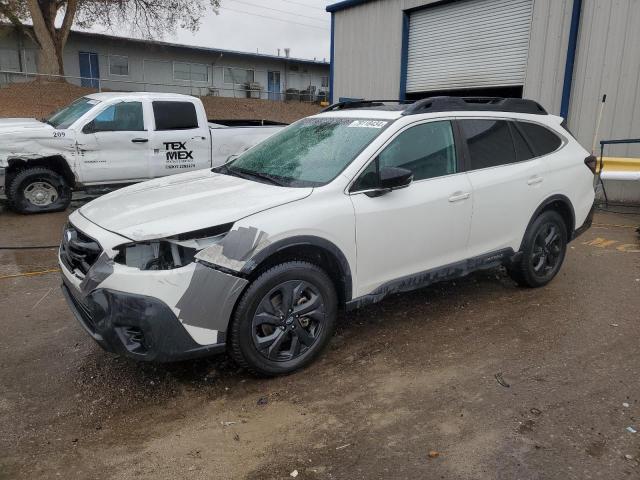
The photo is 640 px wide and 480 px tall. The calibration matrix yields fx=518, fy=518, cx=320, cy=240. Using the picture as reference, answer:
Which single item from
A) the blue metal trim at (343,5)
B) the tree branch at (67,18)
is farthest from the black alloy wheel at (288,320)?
the tree branch at (67,18)

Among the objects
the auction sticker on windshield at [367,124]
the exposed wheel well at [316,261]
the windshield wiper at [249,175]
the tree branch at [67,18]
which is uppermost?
the tree branch at [67,18]

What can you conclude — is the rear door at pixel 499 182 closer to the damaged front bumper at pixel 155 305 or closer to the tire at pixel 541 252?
the tire at pixel 541 252

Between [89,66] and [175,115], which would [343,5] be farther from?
[89,66]

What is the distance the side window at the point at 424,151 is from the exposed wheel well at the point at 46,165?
20.8 ft

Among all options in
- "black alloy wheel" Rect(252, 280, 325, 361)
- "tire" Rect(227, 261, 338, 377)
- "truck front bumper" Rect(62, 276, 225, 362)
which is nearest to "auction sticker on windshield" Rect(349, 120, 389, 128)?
"tire" Rect(227, 261, 338, 377)

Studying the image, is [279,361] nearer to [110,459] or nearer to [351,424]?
[351,424]

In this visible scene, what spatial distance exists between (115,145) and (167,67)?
26.4 m

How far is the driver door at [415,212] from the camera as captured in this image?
3623 millimetres

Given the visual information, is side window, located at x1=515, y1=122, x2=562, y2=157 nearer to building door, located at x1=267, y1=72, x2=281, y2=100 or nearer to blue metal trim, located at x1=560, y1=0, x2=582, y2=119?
blue metal trim, located at x1=560, y1=0, x2=582, y2=119

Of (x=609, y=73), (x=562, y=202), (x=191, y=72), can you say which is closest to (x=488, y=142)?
(x=562, y=202)

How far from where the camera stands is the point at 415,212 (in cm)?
381

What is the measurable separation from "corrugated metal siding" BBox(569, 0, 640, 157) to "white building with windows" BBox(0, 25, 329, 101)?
20.3 m

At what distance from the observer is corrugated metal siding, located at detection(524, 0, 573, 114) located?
10.0 meters

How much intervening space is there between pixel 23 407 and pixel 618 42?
34.5 ft
